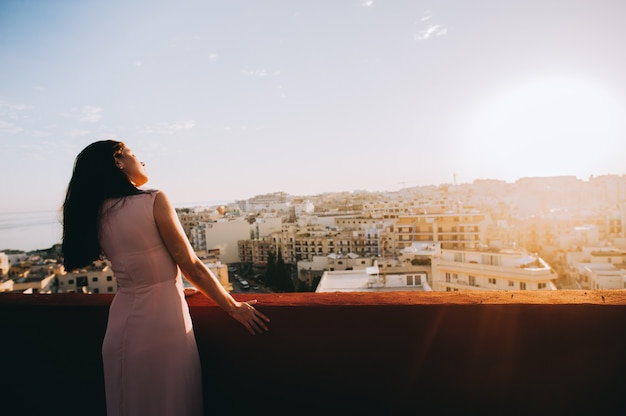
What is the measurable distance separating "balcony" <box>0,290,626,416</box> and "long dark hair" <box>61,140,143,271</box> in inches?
16.4

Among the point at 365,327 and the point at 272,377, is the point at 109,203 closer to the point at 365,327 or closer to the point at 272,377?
the point at 272,377

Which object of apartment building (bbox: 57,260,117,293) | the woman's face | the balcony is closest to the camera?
the balcony

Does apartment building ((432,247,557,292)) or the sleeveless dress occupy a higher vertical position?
the sleeveless dress

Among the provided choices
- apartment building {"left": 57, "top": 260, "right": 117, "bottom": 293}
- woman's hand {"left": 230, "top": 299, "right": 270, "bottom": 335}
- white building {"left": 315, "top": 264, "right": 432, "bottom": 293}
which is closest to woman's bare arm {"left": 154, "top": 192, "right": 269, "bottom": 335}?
woman's hand {"left": 230, "top": 299, "right": 270, "bottom": 335}

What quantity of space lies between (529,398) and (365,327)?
58cm

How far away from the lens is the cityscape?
811 inches

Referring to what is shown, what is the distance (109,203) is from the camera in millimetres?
1335

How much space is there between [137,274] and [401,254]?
28.8 m

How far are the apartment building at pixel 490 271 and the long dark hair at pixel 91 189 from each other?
64.4 feet

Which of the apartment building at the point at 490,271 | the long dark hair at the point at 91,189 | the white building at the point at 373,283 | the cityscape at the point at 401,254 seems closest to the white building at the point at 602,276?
the cityscape at the point at 401,254

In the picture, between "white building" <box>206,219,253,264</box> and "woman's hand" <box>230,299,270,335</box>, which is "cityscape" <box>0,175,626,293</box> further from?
"woman's hand" <box>230,299,270,335</box>

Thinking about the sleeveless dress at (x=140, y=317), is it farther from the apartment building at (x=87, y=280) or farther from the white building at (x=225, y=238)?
the white building at (x=225, y=238)

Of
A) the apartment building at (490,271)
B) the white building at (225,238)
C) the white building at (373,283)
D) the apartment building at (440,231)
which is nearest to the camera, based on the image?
the white building at (373,283)

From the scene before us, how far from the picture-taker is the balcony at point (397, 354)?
4.20 feet
